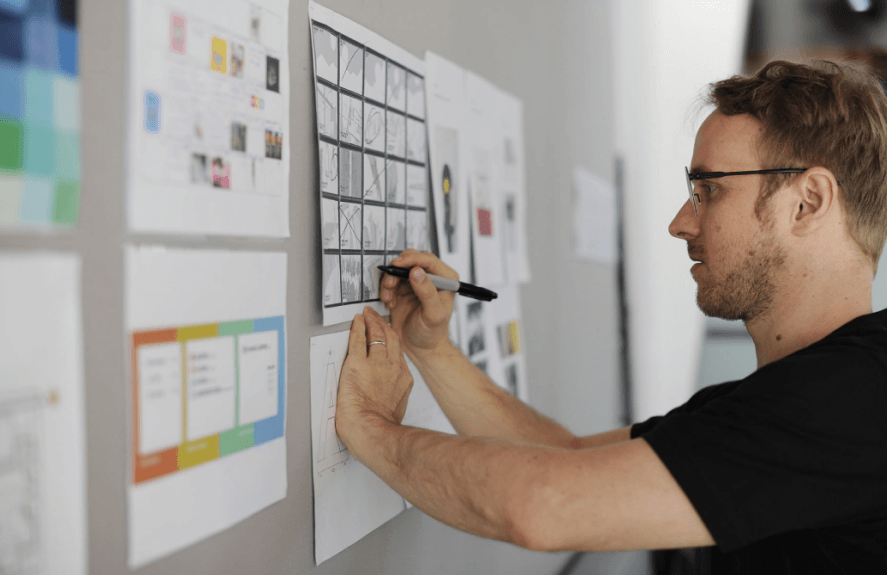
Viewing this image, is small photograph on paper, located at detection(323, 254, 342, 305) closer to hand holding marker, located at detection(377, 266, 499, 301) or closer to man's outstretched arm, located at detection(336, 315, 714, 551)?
hand holding marker, located at detection(377, 266, 499, 301)

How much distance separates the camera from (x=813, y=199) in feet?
3.21

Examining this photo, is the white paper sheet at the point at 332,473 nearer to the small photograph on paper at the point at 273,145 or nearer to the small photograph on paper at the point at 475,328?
the small photograph on paper at the point at 273,145

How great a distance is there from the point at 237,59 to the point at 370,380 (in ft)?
1.51

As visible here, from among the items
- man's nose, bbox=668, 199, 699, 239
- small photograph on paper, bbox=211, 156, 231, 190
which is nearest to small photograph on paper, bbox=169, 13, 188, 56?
small photograph on paper, bbox=211, 156, 231, 190

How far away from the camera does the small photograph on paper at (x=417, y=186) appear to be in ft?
3.38

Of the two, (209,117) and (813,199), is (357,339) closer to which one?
(209,117)

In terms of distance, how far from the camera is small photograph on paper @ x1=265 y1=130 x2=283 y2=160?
2.38 feet

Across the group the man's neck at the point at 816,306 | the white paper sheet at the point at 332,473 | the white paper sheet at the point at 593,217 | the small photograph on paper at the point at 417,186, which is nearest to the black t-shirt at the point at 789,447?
the man's neck at the point at 816,306

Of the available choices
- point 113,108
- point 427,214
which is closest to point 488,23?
point 427,214

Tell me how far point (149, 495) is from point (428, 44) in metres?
0.83

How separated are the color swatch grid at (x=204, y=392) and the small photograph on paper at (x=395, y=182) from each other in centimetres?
30

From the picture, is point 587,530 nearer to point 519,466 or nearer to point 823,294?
point 519,466

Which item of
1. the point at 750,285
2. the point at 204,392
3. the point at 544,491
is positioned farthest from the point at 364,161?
the point at 750,285

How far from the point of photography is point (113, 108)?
21.9 inches
